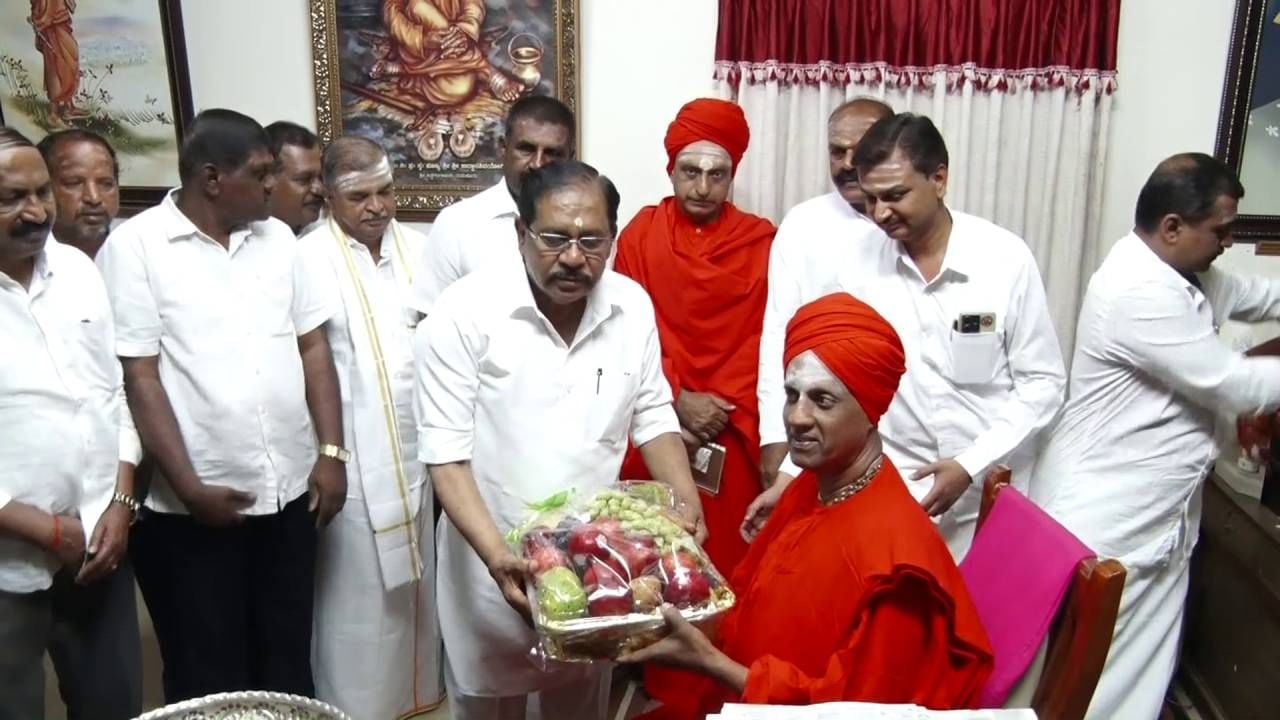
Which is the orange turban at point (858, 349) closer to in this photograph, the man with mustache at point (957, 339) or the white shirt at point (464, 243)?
the man with mustache at point (957, 339)

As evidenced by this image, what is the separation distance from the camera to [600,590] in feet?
4.72

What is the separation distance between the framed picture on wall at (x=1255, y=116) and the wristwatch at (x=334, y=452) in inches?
115

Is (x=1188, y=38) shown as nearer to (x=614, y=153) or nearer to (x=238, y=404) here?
(x=614, y=153)

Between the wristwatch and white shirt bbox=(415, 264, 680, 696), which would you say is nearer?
white shirt bbox=(415, 264, 680, 696)

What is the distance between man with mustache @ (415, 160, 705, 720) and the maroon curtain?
150 cm

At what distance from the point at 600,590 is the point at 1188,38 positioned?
289 centimetres

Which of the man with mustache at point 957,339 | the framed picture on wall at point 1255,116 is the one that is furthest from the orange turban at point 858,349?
the framed picture on wall at point 1255,116

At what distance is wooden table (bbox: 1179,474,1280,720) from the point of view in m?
2.37

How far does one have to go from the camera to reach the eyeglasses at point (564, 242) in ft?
5.78

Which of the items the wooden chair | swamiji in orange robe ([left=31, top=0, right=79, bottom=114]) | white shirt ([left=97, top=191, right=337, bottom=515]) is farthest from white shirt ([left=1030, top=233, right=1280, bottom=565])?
swamiji in orange robe ([left=31, top=0, right=79, bottom=114])

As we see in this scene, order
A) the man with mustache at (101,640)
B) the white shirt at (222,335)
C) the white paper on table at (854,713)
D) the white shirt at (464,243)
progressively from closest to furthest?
the white paper on table at (854,713)
the man with mustache at (101,640)
the white shirt at (222,335)
the white shirt at (464,243)

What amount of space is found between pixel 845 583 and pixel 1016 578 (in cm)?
34

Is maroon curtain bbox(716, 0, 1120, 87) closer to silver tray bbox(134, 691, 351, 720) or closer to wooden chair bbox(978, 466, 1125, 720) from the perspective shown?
wooden chair bbox(978, 466, 1125, 720)

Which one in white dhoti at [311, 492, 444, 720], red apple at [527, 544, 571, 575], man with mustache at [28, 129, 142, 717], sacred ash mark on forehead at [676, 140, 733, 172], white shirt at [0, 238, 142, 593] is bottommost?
white dhoti at [311, 492, 444, 720]
